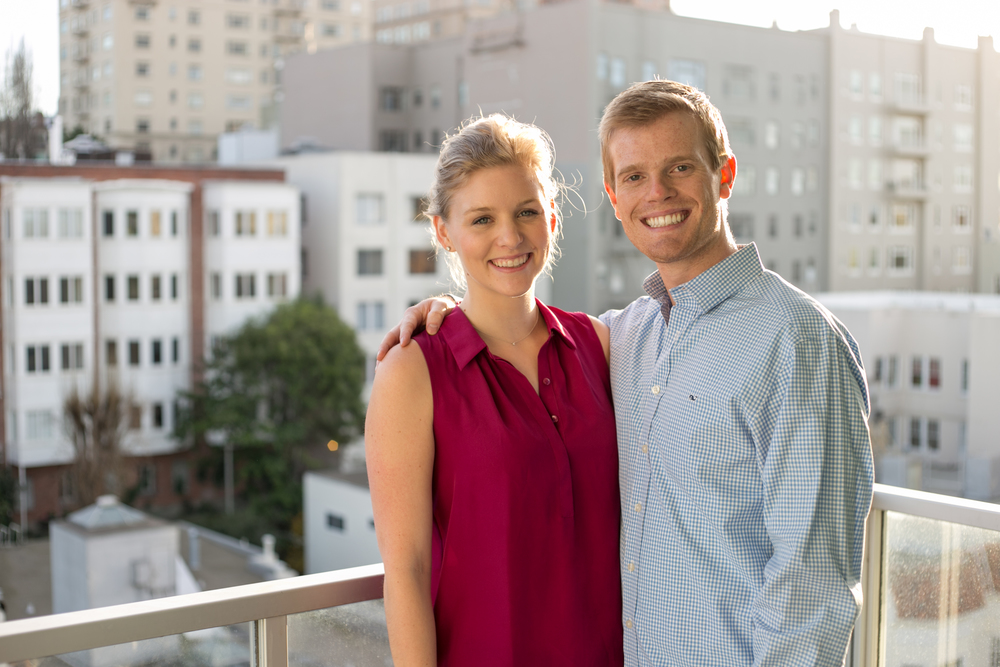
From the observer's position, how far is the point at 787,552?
1.69 m

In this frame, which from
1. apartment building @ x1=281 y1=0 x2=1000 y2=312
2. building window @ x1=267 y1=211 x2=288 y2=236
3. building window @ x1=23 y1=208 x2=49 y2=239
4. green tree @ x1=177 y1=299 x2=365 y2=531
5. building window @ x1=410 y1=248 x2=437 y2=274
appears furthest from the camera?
apartment building @ x1=281 y1=0 x2=1000 y2=312

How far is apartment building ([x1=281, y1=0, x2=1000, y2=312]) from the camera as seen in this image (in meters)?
32.5

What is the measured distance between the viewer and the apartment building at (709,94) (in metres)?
32.5

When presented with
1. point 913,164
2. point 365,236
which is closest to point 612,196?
point 365,236

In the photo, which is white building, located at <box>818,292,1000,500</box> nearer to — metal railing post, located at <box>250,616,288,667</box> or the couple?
the couple

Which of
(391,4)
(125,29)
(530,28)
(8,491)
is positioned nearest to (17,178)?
(8,491)

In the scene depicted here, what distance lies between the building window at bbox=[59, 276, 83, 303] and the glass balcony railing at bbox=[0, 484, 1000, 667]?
26569mm

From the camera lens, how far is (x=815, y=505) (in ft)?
5.49

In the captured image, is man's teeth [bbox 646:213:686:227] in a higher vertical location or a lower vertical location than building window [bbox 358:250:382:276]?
higher

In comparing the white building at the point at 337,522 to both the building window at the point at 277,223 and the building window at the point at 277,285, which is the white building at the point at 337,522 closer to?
the building window at the point at 277,285

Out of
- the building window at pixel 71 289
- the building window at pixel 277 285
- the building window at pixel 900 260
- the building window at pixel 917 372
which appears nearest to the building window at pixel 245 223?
the building window at pixel 277 285

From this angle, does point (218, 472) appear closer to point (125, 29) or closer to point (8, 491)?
point (8, 491)

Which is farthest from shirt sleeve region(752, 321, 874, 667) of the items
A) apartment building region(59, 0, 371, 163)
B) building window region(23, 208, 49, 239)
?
apartment building region(59, 0, 371, 163)

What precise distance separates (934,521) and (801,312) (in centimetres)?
86
